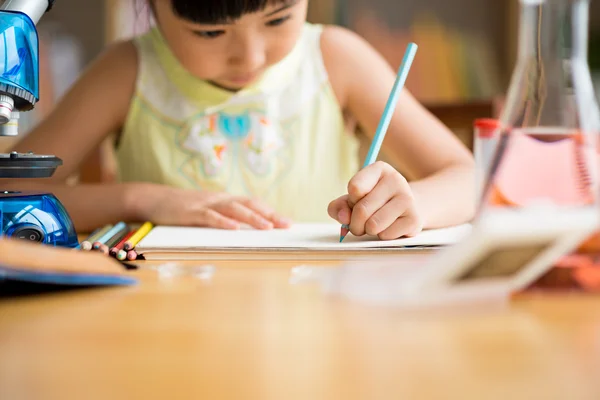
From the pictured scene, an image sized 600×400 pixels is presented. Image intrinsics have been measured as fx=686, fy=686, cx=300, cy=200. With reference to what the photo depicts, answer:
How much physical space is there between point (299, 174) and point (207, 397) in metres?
0.92

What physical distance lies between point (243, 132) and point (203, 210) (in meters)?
0.38

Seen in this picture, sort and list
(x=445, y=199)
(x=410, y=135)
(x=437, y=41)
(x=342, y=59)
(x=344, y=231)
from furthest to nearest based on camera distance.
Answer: (x=437, y=41) → (x=342, y=59) → (x=410, y=135) → (x=445, y=199) → (x=344, y=231)

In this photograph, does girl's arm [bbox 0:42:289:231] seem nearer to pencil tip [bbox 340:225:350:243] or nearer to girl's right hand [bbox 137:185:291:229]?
girl's right hand [bbox 137:185:291:229]

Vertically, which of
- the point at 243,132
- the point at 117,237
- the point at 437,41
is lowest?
the point at 117,237

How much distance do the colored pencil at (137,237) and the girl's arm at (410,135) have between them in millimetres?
263

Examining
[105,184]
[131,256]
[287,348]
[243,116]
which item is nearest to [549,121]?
[287,348]

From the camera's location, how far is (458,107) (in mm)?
1909

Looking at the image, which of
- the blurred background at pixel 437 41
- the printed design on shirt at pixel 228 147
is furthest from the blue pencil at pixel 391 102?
the blurred background at pixel 437 41

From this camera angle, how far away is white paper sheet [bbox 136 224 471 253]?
1.86 ft

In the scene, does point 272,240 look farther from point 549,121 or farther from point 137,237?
point 549,121

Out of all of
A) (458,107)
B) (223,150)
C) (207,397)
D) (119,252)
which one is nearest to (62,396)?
(207,397)

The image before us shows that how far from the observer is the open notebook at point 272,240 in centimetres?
56

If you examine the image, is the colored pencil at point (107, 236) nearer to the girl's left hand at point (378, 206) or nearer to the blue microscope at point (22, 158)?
the blue microscope at point (22, 158)

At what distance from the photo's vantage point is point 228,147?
110 cm
